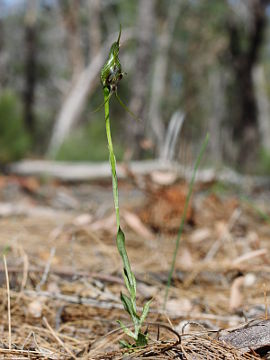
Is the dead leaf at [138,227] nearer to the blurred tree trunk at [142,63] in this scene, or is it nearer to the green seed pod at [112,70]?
the green seed pod at [112,70]

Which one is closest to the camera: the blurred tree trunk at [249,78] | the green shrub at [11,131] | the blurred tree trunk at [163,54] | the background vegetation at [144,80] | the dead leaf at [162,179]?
the dead leaf at [162,179]

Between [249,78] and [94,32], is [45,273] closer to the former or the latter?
[249,78]

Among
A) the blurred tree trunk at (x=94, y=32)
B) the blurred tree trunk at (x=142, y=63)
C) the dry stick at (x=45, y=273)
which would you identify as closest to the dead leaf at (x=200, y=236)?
the dry stick at (x=45, y=273)

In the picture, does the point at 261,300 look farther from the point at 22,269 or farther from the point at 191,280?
the point at 22,269

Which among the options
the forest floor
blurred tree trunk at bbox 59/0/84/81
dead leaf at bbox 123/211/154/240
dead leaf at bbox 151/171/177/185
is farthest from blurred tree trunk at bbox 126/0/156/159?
dead leaf at bbox 123/211/154/240

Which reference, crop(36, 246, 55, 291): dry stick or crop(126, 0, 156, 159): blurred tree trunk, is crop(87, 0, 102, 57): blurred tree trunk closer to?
crop(126, 0, 156, 159): blurred tree trunk
